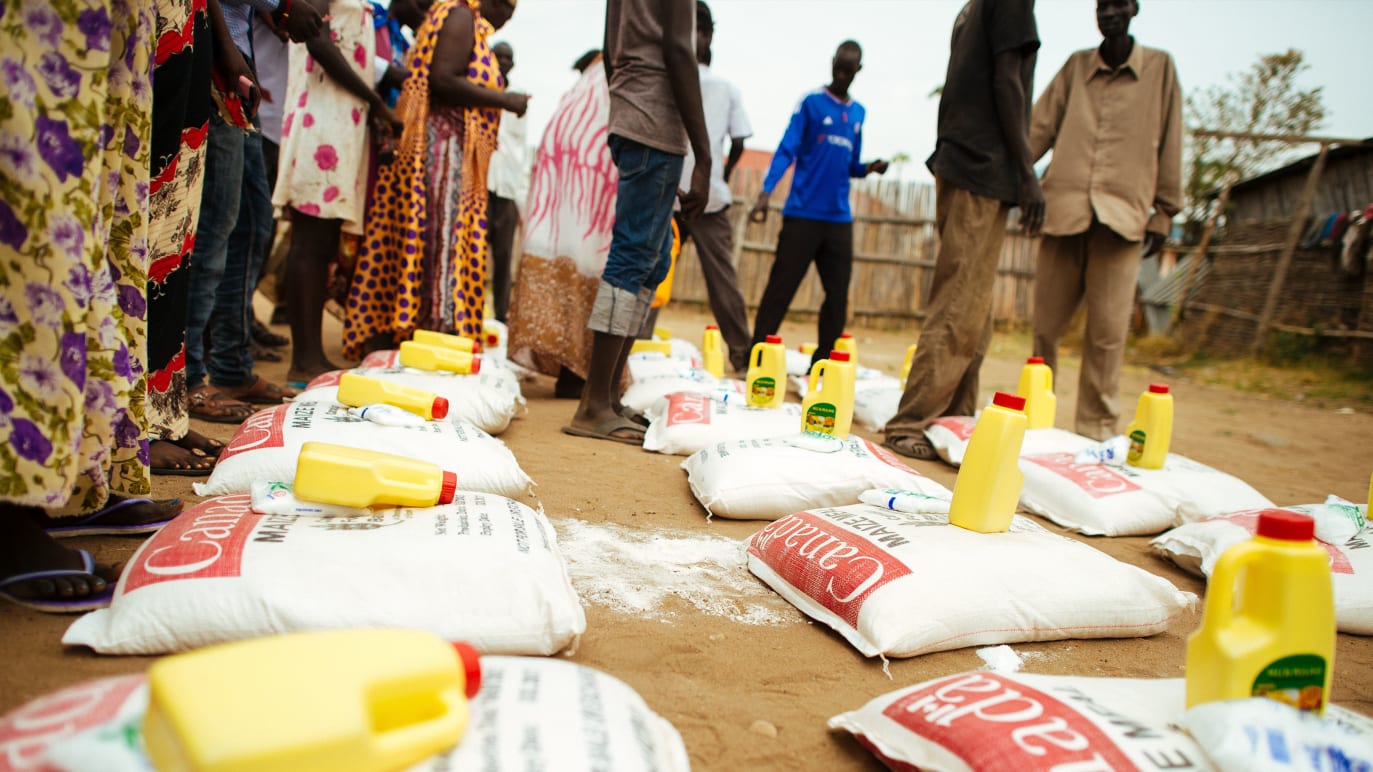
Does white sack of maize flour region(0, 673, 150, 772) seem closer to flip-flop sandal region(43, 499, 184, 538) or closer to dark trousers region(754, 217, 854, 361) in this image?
flip-flop sandal region(43, 499, 184, 538)

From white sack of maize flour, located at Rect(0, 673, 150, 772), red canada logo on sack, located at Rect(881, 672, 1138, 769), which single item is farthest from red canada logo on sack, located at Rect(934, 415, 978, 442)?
white sack of maize flour, located at Rect(0, 673, 150, 772)

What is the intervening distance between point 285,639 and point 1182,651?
169cm

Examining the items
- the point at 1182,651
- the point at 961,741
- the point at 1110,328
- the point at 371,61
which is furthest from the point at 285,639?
the point at 1110,328

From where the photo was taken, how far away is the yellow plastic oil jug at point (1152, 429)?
2729mm

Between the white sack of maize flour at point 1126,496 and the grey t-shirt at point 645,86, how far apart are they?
1.62 m

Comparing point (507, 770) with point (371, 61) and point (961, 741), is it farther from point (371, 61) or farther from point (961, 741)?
point (371, 61)

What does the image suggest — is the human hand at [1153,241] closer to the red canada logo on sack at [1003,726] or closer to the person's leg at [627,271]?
the person's leg at [627,271]

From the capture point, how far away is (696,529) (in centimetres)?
223

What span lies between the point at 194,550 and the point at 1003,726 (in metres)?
1.15

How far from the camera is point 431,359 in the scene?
3.01 m

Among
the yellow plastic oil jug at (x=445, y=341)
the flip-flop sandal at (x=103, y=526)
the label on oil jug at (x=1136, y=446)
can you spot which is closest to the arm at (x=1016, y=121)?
the label on oil jug at (x=1136, y=446)

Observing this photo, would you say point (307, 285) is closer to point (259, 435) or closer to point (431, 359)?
point (431, 359)

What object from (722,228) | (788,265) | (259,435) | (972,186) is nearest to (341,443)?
(259,435)

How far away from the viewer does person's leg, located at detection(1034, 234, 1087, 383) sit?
4008mm
